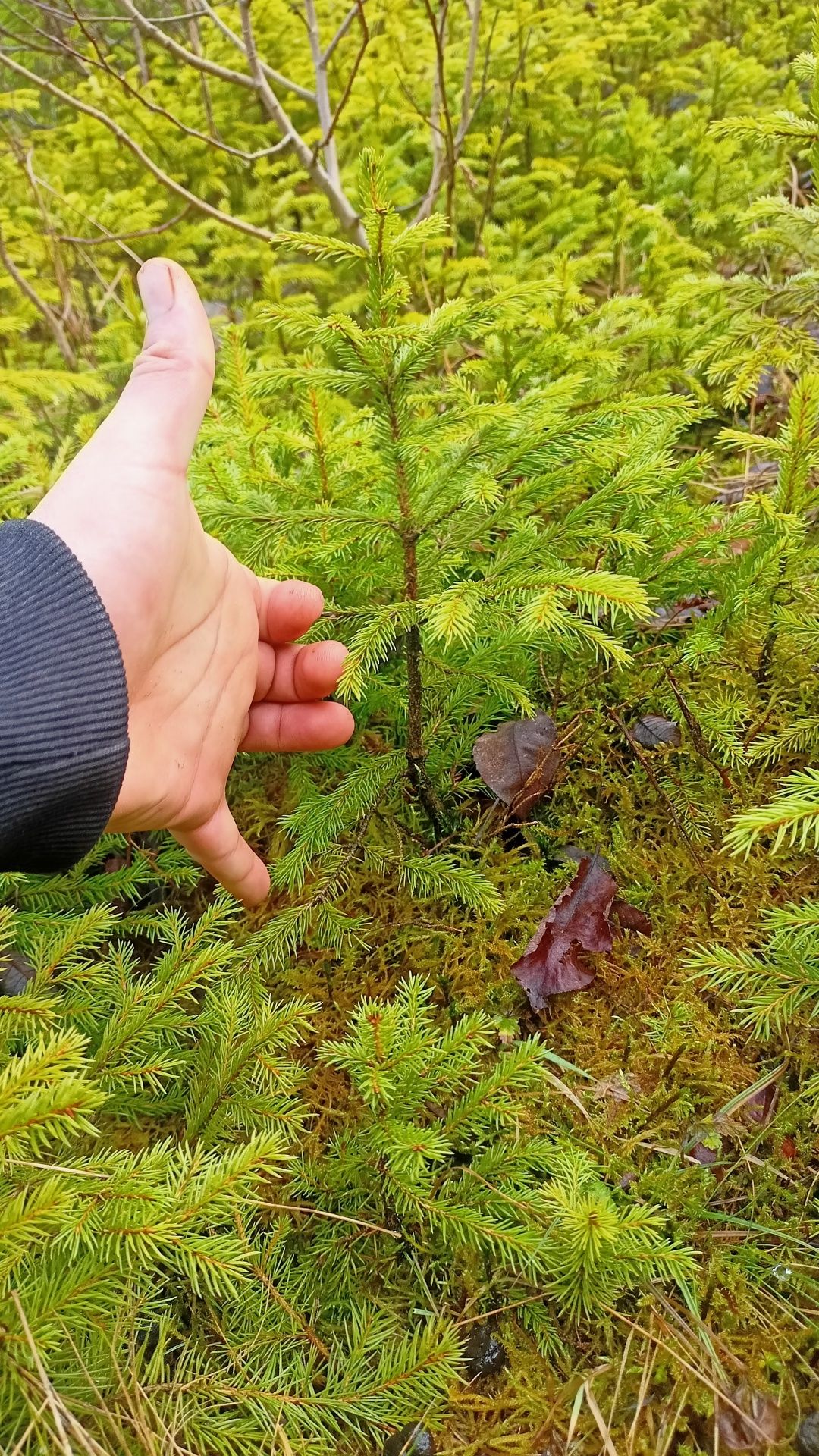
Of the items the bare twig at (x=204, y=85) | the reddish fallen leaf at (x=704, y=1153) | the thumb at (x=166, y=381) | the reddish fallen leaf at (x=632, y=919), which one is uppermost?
the bare twig at (x=204, y=85)

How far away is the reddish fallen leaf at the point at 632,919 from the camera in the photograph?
193 centimetres

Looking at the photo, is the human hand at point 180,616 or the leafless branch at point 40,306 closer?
the human hand at point 180,616

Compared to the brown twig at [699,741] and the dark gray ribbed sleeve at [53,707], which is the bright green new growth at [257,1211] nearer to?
the dark gray ribbed sleeve at [53,707]

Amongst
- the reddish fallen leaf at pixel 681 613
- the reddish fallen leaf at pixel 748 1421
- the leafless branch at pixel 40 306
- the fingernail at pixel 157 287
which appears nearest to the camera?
the reddish fallen leaf at pixel 748 1421

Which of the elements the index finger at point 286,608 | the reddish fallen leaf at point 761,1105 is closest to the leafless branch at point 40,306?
the index finger at point 286,608

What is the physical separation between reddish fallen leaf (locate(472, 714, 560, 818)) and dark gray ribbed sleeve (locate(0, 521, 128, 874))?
91cm

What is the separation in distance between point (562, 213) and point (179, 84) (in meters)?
3.29

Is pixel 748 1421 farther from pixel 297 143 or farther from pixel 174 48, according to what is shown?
pixel 174 48

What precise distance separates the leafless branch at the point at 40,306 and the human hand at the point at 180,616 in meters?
2.75

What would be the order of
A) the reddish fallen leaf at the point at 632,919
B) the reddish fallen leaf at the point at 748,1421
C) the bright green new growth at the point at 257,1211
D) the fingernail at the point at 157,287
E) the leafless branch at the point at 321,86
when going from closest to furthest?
the bright green new growth at the point at 257,1211
the reddish fallen leaf at the point at 748,1421
the fingernail at the point at 157,287
the reddish fallen leaf at the point at 632,919
the leafless branch at the point at 321,86

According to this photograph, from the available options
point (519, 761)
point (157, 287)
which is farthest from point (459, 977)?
point (157, 287)

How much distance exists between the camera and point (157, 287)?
1755 mm

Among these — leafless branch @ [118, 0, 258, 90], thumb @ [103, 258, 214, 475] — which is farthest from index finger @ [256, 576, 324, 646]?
leafless branch @ [118, 0, 258, 90]

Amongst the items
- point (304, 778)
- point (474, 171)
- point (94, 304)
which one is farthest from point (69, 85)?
point (304, 778)
